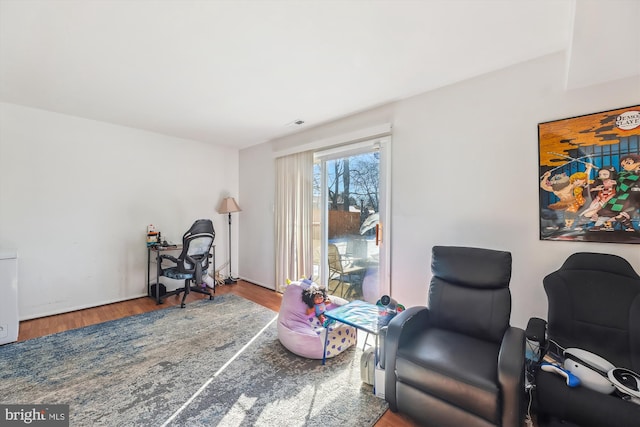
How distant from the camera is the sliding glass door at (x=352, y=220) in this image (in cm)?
306

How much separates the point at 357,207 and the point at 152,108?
2.71 meters

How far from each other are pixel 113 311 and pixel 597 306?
16.0ft

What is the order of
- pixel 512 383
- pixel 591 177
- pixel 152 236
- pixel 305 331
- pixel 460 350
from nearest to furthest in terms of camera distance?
pixel 512 383 → pixel 460 350 → pixel 591 177 → pixel 305 331 → pixel 152 236

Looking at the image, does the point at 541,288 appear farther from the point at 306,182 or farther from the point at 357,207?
the point at 306,182

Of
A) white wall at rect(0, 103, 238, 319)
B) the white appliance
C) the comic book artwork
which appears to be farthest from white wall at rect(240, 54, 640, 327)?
the white appliance

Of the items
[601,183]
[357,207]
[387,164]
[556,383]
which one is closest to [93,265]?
[357,207]

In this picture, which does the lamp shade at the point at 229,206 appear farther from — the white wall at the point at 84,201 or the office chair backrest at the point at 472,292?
the office chair backrest at the point at 472,292

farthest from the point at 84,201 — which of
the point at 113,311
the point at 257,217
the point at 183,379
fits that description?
the point at 183,379

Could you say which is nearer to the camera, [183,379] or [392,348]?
[392,348]

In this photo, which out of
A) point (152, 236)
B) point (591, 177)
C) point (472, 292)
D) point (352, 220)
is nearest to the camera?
point (591, 177)

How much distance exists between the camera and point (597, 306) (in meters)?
1.71

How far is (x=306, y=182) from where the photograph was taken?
3883 mm

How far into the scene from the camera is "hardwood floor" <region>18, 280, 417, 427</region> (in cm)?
300

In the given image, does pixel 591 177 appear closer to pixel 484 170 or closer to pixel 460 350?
pixel 484 170
